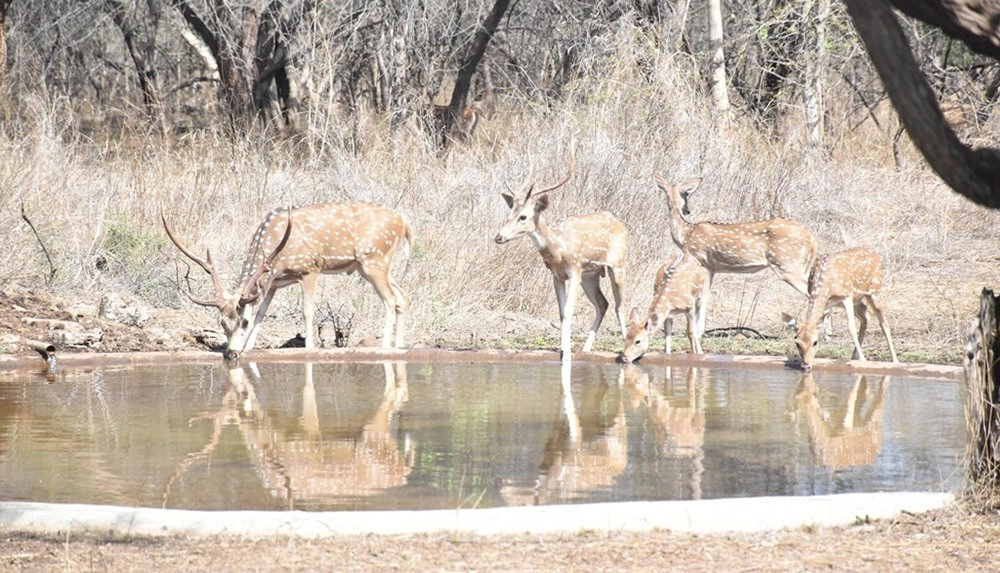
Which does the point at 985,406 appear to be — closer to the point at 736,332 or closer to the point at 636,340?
the point at 636,340

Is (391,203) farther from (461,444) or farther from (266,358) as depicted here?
(461,444)

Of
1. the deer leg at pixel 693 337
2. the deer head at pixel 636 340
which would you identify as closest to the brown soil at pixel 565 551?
the deer head at pixel 636 340

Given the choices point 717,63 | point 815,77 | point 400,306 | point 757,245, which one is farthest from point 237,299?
point 717,63

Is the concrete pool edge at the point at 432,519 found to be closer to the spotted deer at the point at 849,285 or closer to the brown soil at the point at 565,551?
the brown soil at the point at 565,551

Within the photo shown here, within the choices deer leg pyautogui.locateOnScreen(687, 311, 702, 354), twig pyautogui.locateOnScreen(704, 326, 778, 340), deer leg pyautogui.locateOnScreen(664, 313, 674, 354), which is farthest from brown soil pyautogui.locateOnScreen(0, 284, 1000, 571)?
twig pyautogui.locateOnScreen(704, 326, 778, 340)

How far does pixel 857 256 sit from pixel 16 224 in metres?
8.12

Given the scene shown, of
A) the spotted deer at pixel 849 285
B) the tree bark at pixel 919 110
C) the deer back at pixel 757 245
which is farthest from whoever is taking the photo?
the deer back at pixel 757 245

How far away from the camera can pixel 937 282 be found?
1554cm

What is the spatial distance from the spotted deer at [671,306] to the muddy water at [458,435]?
38 centimetres

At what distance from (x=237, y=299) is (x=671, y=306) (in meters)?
3.59

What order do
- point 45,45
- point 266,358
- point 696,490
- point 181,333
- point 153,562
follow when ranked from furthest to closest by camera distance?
point 45,45 < point 181,333 < point 266,358 < point 696,490 < point 153,562

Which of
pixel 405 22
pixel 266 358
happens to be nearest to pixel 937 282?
pixel 266 358

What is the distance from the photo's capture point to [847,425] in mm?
8641

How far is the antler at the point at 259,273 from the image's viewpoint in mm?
12008
